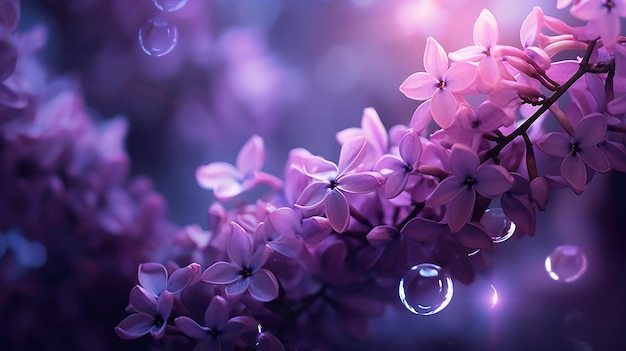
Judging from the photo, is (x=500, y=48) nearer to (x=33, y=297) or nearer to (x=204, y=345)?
(x=204, y=345)

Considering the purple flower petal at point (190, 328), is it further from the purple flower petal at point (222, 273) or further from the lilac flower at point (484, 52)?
the lilac flower at point (484, 52)

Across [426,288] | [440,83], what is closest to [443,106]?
[440,83]

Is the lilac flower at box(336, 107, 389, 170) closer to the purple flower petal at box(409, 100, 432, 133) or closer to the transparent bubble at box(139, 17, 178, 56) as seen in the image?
the purple flower petal at box(409, 100, 432, 133)

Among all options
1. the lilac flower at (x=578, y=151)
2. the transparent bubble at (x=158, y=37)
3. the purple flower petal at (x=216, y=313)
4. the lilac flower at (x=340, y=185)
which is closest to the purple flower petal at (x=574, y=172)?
the lilac flower at (x=578, y=151)

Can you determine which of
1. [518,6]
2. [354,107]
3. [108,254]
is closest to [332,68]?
[354,107]

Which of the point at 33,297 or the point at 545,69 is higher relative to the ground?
the point at 545,69

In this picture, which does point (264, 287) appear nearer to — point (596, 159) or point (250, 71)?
point (596, 159)
